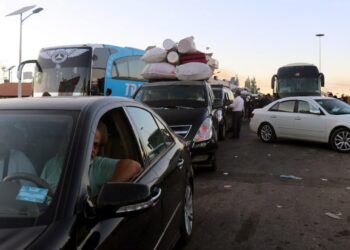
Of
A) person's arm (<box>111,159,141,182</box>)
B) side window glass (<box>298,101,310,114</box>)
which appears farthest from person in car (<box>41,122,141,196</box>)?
side window glass (<box>298,101,310,114</box>)

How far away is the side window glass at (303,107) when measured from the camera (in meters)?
13.5

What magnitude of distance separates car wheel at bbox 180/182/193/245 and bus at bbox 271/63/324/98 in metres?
18.9

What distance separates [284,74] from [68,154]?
22.2 metres

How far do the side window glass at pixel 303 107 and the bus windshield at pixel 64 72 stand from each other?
7.22 m

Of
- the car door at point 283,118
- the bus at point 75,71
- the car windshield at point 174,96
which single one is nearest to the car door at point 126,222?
the car windshield at point 174,96

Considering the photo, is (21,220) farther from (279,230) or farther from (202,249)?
(279,230)

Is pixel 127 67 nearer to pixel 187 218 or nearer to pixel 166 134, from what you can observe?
pixel 187 218

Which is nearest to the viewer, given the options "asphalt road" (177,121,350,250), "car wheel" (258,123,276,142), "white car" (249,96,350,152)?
"asphalt road" (177,121,350,250)

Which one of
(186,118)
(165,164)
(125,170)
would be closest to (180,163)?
Answer: (165,164)

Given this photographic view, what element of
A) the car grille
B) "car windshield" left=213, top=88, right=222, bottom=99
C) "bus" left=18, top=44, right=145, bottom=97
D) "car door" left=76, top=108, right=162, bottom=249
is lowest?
"car door" left=76, top=108, right=162, bottom=249

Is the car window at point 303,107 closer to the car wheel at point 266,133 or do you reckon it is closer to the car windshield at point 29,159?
the car wheel at point 266,133

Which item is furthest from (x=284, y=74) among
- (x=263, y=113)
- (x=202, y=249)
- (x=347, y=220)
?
(x=202, y=249)

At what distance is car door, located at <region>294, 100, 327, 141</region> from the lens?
1290 centimetres

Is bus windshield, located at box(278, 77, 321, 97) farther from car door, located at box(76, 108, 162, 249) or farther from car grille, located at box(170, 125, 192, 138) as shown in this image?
car door, located at box(76, 108, 162, 249)
